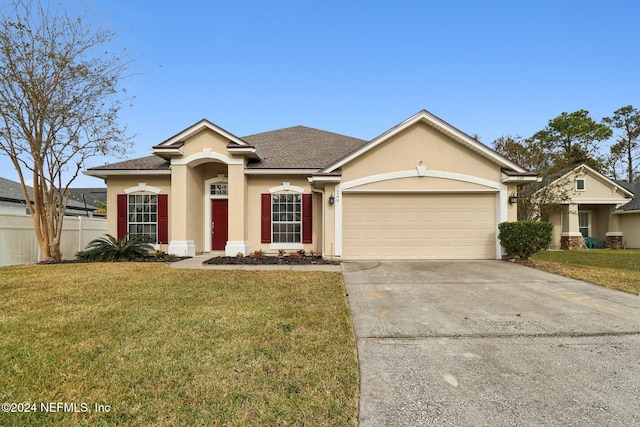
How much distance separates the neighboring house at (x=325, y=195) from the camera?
10492 millimetres

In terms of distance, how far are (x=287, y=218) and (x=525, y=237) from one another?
25.2 ft

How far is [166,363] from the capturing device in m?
3.11

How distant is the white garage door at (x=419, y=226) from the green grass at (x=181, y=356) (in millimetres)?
4832

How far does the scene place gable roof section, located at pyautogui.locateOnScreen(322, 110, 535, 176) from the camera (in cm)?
1023

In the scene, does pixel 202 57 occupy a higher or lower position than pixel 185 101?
higher

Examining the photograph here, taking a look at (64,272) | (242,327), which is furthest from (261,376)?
(64,272)

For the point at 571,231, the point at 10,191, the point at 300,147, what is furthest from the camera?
the point at 10,191

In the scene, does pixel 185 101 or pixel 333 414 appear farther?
pixel 185 101

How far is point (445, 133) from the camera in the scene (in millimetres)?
10438

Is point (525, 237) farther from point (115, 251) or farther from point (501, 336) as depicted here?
point (115, 251)

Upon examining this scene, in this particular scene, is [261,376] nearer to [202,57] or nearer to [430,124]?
[430,124]

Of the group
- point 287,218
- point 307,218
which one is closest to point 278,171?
point 287,218

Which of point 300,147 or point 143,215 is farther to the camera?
point 300,147

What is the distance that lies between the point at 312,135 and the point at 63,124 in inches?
385
